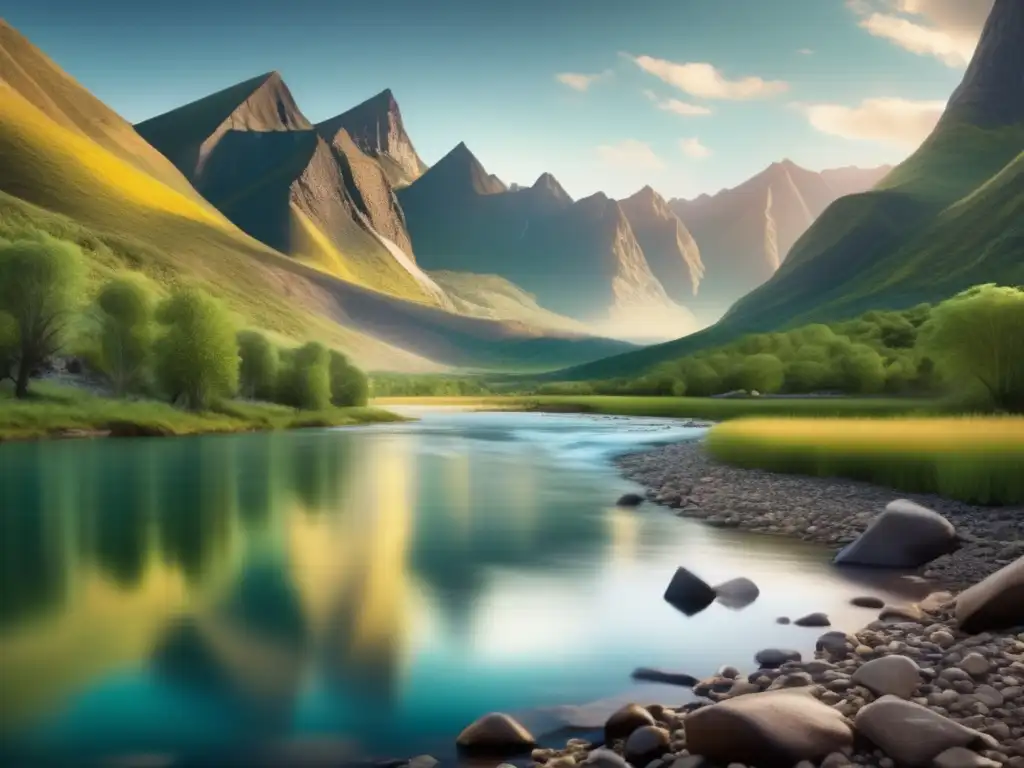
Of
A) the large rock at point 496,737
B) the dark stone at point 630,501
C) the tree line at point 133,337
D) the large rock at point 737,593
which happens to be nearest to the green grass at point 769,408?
the dark stone at point 630,501

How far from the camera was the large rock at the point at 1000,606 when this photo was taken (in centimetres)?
1623

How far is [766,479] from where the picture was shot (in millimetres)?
45969

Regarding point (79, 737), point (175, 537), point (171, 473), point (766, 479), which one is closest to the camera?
point (79, 737)

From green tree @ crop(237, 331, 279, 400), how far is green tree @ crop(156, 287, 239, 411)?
17744mm

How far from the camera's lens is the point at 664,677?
15.8 metres

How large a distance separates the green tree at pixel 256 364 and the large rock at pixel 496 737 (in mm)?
115566

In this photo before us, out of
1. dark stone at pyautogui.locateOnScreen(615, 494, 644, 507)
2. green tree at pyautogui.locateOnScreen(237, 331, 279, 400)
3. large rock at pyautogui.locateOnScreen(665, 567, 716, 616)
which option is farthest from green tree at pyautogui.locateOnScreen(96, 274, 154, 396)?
large rock at pyautogui.locateOnScreen(665, 567, 716, 616)

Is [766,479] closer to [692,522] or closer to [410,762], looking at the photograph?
[692,522]

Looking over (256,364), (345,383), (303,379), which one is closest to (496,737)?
(256,364)

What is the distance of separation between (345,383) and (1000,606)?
456 ft

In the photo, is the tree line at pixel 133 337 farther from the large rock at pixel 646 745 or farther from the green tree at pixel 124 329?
the large rock at pixel 646 745

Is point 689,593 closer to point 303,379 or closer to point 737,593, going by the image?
point 737,593

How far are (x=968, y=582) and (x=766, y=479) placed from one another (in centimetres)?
2387

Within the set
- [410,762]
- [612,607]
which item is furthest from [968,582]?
[410,762]
